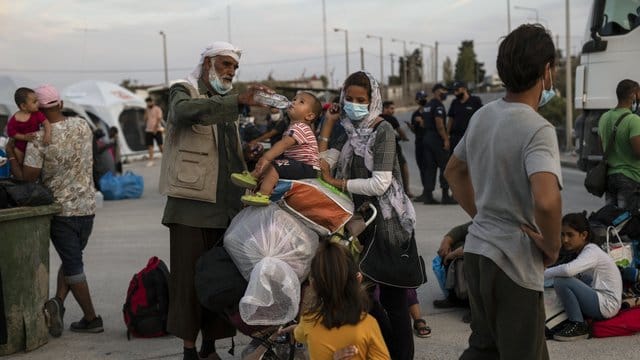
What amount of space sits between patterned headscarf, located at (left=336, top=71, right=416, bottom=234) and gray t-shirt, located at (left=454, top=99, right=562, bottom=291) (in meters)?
1.40

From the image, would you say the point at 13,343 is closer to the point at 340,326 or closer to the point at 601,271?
the point at 340,326

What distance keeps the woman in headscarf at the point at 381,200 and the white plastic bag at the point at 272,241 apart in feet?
1.14

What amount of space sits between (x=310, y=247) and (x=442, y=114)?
820 centimetres

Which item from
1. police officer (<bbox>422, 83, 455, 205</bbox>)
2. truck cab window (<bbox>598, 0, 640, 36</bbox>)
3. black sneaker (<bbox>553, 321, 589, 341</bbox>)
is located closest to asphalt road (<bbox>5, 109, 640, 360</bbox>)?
black sneaker (<bbox>553, 321, 589, 341</bbox>)

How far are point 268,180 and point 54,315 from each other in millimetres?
2282

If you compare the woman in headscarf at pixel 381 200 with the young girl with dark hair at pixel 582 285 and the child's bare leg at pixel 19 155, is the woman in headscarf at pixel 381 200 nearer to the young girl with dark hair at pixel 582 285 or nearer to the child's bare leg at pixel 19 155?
the young girl with dark hair at pixel 582 285

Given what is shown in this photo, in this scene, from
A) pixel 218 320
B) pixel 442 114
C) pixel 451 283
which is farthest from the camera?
pixel 442 114

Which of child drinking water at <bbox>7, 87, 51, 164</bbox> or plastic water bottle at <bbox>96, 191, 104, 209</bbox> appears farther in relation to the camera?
plastic water bottle at <bbox>96, 191, 104, 209</bbox>

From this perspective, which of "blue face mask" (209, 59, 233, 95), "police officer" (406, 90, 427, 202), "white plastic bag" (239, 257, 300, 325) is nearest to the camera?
"white plastic bag" (239, 257, 300, 325)

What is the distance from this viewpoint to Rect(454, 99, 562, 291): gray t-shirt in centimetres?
284

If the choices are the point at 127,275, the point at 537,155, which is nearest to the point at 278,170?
the point at 537,155

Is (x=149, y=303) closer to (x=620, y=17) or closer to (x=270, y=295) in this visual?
(x=270, y=295)

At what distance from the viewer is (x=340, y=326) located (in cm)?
356

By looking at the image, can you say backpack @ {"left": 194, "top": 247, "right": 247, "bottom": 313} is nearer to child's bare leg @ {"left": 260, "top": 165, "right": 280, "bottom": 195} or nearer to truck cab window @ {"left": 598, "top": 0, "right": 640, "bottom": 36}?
child's bare leg @ {"left": 260, "top": 165, "right": 280, "bottom": 195}
